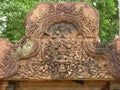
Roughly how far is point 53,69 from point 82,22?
708mm

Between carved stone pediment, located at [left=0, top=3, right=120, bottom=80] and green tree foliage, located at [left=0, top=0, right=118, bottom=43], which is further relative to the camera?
green tree foliage, located at [left=0, top=0, right=118, bottom=43]

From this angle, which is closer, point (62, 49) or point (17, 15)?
point (62, 49)

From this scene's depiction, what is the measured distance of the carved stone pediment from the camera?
12.1 ft

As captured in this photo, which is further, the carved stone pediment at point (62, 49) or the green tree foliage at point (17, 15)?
the green tree foliage at point (17, 15)

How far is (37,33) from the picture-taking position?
383cm

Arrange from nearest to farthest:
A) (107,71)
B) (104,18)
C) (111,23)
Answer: (107,71)
(104,18)
(111,23)

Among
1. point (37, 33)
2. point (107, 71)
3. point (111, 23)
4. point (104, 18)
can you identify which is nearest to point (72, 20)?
point (37, 33)

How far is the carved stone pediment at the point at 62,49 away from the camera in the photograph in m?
3.70

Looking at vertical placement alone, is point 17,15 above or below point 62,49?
above

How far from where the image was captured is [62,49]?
149 inches

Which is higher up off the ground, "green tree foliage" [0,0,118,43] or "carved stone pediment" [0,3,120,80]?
"green tree foliage" [0,0,118,43]

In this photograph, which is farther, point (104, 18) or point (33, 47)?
point (104, 18)

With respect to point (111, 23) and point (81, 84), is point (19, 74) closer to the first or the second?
point (81, 84)

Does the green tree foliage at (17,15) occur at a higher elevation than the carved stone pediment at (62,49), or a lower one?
higher
